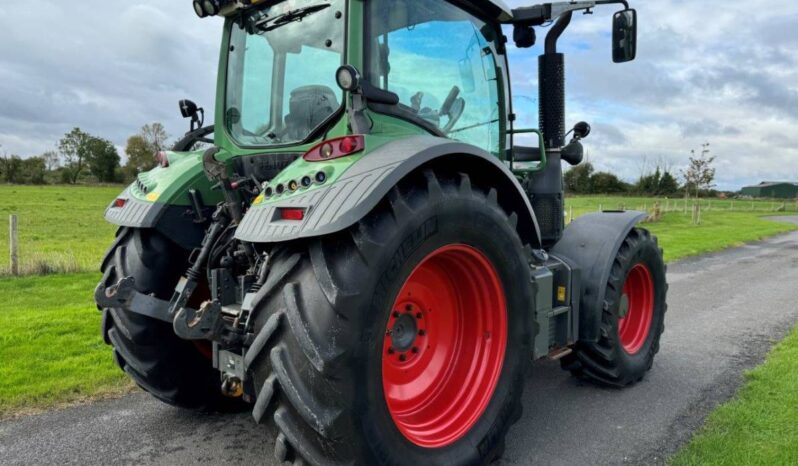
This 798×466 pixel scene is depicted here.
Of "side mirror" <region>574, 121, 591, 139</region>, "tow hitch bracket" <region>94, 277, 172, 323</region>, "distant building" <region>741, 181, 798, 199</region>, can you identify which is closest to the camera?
"tow hitch bracket" <region>94, 277, 172, 323</region>

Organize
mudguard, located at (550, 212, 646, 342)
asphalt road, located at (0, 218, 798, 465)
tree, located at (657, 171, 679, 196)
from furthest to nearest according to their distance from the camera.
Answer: tree, located at (657, 171, 679, 196)
mudguard, located at (550, 212, 646, 342)
asphalt road, located at (0, 218, 798, 465)

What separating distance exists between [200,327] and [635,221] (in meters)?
3.40

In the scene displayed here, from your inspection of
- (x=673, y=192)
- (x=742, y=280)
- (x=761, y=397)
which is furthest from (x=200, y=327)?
(x=673, y=192)

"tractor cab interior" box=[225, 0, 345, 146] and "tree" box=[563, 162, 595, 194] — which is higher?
"tree" box=[563, 162, 595, 194]

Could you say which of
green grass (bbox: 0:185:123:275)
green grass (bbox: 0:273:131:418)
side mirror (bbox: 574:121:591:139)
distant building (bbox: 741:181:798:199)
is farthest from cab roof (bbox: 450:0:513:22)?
distant building (bbox: 741:181:798:199)

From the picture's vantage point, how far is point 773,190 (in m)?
85.1

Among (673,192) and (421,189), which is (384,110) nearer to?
(421,189)

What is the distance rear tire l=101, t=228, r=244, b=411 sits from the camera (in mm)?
3385

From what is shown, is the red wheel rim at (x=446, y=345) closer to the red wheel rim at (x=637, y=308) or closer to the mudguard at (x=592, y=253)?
the mudguard at (x=592, y=253)

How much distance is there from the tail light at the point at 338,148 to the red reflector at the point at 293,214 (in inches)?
13.3

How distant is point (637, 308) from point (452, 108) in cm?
248

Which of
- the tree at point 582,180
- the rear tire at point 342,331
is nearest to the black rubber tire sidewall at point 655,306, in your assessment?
the rear tire at point 342,331

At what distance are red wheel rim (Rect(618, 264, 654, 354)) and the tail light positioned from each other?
2.99 metres

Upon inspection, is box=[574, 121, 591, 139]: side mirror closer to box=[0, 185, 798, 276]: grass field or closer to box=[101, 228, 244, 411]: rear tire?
box=[101, 228, 244, 411]: rear tire
